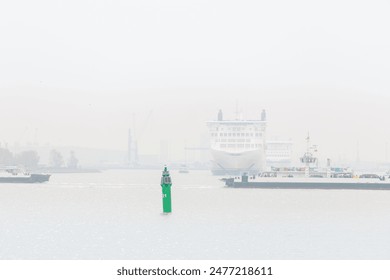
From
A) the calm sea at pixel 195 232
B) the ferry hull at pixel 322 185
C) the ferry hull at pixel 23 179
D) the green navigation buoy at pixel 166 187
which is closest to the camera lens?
the calm sea at pixel 195 232

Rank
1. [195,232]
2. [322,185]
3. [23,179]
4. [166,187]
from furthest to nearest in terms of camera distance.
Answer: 1. [23,179]
2. [322,185]
3. [166,187]
4. [195,232]

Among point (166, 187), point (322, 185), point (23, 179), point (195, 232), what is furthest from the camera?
point (23, 179)

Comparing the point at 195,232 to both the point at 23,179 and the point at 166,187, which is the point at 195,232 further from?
the point at 23,179

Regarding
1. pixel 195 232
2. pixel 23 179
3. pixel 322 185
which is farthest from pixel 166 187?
pixel 23 179

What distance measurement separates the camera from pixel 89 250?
171 feet

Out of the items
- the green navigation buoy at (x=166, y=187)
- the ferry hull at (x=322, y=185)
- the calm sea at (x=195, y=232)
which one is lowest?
the calm sea at (x=195, y=232)

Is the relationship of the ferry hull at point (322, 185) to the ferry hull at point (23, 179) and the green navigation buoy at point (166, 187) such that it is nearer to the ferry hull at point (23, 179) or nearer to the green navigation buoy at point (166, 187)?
the ferry hull at point (23, 179)

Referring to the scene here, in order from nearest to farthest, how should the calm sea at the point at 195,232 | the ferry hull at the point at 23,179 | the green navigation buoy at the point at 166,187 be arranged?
1. the calm sea at the point at 195,232
2. the green navigation buoy at the point at 166,187
3. the ferry hull at the point at 23,179

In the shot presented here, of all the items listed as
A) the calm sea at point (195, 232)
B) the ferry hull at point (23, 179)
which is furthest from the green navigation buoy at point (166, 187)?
the ferry hull at point (23, 179)

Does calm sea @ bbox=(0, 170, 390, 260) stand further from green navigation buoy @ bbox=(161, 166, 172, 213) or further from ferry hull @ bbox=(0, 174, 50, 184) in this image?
ferry hull @ bbox=(0, 174, 50, 184)

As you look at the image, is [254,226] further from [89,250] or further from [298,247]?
[89,250]

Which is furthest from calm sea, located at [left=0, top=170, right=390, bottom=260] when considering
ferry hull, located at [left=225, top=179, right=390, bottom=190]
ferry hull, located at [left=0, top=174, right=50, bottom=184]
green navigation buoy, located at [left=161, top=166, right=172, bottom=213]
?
ferry hull, located at [left=0, top=174, right=50, bottom=184]
